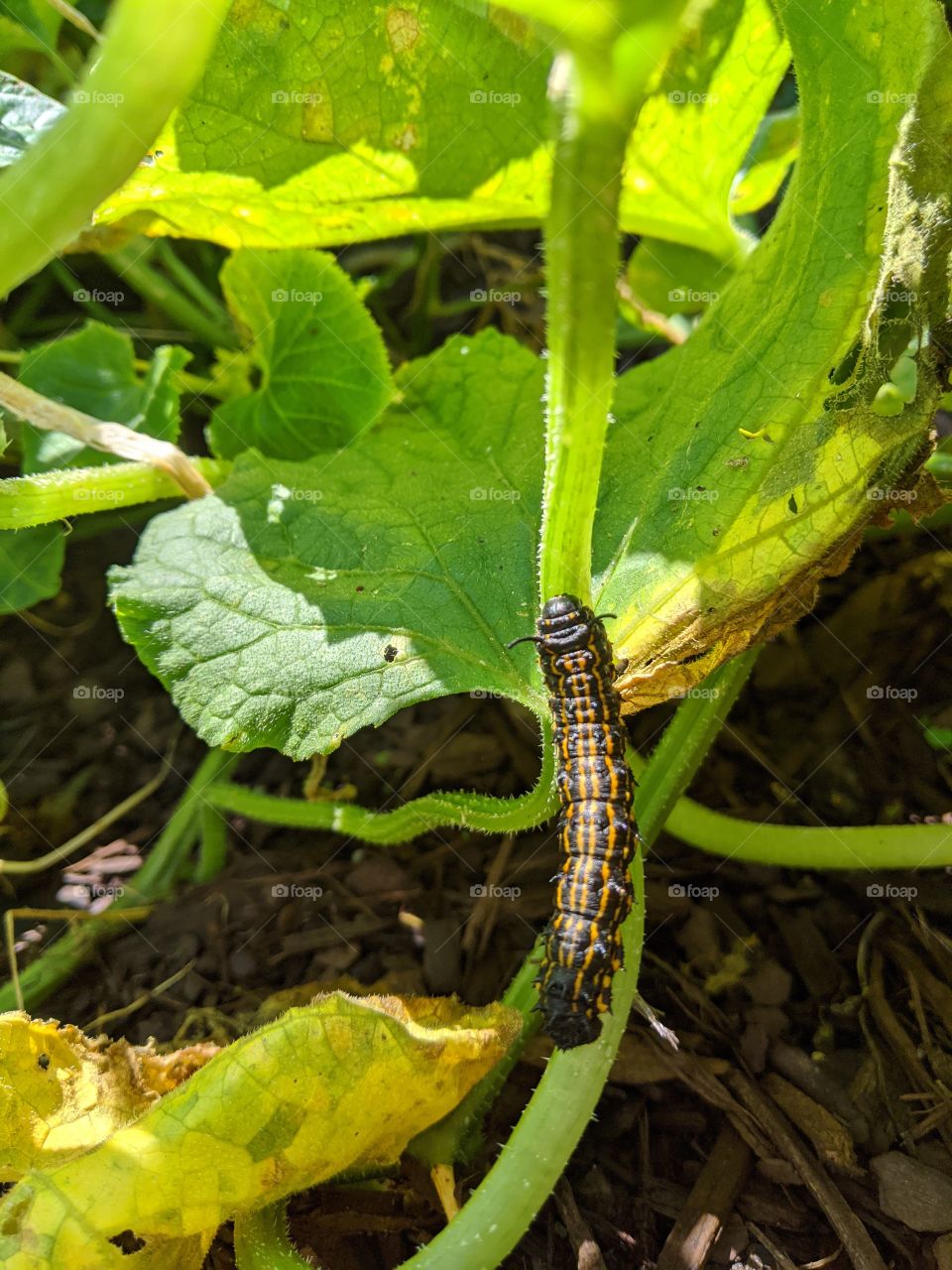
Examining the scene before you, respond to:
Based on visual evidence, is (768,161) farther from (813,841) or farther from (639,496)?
(813,841)

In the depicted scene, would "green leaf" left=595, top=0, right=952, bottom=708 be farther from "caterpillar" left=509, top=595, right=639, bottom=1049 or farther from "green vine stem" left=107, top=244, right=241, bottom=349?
"green vine stem" left=107, top=244, right=241, bottom=349

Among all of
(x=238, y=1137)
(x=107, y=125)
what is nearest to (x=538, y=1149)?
(x=238, y=1137)

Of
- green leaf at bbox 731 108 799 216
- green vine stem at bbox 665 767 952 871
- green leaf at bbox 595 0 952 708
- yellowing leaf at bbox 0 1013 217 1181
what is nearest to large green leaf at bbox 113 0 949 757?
green leaf at bbox 595 0 952 708

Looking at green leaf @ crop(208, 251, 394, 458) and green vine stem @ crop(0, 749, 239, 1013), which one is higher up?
green leaf @ crop(208, 251, 394, 458)

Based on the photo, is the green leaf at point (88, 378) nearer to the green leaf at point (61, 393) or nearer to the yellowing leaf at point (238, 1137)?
the green leaf at point (61, 393)

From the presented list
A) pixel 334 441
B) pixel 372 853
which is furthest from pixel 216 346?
pixel 372 853

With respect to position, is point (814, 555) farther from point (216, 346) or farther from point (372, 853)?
point (216, 346)

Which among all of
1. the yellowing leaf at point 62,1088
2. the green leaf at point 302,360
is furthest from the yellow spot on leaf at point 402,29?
the yellowing leaf at point 62,1088
